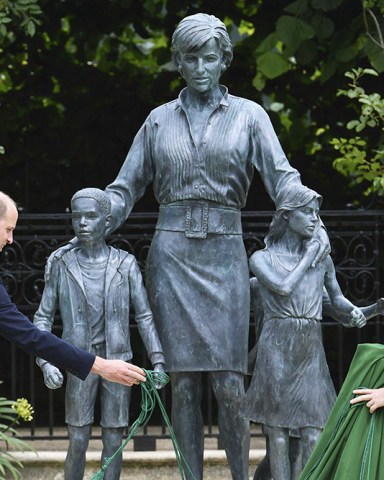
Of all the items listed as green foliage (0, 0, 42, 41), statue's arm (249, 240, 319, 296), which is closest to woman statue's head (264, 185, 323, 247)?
statue's arm (249, 240, 319, 296)

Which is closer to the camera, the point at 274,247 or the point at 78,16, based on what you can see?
the point at 274,247

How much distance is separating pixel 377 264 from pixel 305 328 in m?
2.67

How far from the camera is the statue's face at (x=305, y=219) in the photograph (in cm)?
718

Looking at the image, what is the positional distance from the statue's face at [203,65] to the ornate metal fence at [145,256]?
2.32 m

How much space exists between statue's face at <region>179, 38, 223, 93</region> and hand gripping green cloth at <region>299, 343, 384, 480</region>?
189 centimetres

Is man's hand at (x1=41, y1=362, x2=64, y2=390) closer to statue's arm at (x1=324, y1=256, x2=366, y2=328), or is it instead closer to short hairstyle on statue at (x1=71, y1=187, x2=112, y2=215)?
short hairstyle on statue at (x1=71, y1=187, x2=112, y2=215)

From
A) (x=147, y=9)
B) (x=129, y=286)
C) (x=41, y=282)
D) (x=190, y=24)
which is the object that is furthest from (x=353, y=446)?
(x=147, y=9)

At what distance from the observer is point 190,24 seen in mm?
7273

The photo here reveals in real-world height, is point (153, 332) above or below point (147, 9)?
below

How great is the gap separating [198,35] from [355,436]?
2322mm

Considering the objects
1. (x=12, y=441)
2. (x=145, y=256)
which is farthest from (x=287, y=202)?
(x=145, y=256)

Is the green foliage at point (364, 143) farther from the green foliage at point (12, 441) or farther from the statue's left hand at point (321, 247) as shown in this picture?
the green foliage at point (12, 441)

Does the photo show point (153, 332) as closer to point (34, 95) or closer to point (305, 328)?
point (305, 328)

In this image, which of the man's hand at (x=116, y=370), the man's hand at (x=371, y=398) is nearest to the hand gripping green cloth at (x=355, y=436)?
the man's hand at (x=371, y=398)
